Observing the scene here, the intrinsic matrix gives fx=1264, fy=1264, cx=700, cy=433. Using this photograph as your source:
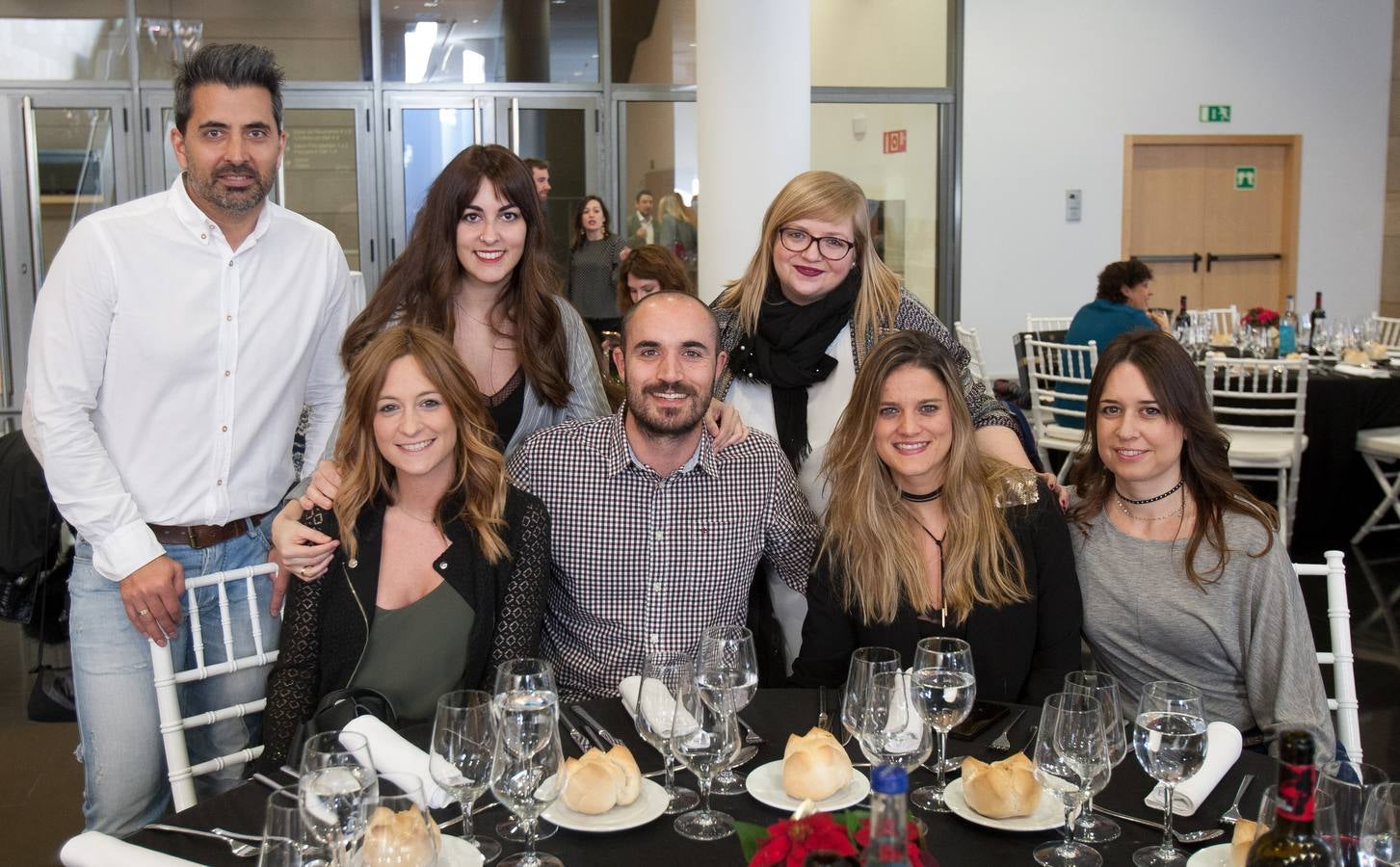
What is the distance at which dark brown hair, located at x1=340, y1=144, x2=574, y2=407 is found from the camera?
2832 mm

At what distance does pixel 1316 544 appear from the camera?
651 centimetres

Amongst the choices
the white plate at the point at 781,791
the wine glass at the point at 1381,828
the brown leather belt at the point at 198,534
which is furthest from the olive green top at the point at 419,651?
the wine glass at the point at 1381,828

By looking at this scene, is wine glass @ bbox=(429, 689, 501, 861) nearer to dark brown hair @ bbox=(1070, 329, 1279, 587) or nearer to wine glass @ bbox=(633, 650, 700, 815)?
wine glass @ bbox=(633, 650, 700, 815)

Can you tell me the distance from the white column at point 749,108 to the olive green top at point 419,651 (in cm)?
312

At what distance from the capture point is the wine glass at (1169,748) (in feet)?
5.22

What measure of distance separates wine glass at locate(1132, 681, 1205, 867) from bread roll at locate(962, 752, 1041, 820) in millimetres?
142

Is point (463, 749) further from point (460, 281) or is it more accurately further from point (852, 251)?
point (852, 251)

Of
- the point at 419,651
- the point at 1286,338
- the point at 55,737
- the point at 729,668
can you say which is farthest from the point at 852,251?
the point at 1286,338

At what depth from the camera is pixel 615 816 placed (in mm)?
1676

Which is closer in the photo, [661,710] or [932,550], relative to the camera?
[661,710]

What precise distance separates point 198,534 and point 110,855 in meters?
1.11

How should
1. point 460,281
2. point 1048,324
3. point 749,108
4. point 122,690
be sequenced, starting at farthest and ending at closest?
point 1048,324, point 749,108, point 460,281, point 122,690

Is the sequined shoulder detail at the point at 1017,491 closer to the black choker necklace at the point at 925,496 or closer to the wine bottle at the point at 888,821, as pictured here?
the black choker necklace at the point at 925,496

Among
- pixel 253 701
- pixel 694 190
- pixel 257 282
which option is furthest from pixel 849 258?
pixel 694 190
